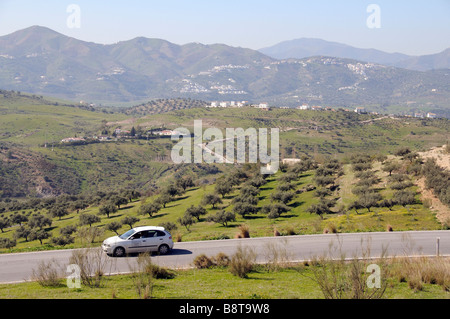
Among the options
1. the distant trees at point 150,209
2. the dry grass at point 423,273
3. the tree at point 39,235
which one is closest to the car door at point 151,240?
the dry grass at point 423,273

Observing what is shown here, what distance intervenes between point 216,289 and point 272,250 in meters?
5.13

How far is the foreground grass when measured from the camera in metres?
11.6

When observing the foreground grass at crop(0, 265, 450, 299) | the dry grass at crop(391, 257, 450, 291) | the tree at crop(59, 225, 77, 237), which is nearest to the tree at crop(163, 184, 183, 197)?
the tree at crop(59, 225, 77, 237)

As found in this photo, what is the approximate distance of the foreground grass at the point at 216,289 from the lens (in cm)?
1159

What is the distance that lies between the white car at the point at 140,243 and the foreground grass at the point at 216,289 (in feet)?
13.2

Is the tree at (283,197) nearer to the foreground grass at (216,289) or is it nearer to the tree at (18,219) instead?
the foreground grass at (216,289)

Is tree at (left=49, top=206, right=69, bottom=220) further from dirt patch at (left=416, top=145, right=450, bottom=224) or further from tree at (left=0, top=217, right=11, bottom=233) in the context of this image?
dirt patch at (left=416, top=145, right=450, bottom=224)

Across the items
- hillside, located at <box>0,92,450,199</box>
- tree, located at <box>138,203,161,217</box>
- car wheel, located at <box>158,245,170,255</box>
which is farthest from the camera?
hillside, located at <box>0,92,450,199</box>

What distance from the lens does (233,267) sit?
48.0 ft

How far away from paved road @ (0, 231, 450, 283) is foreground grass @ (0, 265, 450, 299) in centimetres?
187
